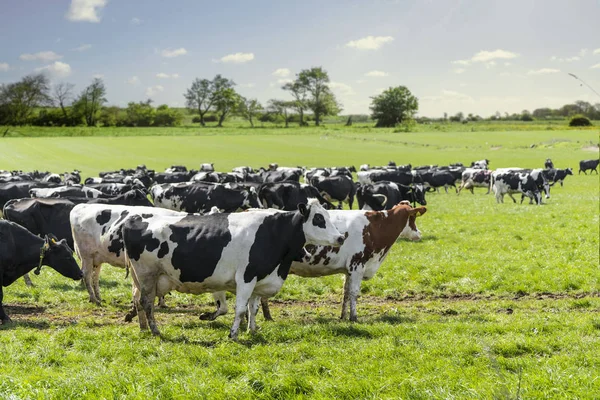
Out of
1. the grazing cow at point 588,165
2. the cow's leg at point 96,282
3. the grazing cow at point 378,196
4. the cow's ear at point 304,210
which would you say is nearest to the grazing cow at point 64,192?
the cow's leg at point 96,282

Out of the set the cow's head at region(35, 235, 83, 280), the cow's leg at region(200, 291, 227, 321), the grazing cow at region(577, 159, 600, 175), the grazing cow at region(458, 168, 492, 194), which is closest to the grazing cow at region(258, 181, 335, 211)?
the cow's head at region(35, 235, 83, 280)

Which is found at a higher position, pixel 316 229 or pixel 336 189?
pixel 316 229

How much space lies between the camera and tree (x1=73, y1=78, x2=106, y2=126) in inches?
4692

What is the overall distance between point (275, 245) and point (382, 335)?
8.03 feet

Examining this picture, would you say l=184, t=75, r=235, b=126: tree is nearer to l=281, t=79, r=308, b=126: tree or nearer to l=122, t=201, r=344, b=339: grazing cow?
l=281, t=79, r=308, b=126: tree

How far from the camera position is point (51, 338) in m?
9.05

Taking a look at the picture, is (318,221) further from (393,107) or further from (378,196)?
(393,107)

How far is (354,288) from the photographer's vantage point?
11.1 m

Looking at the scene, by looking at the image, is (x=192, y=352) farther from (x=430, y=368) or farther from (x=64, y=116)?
(x=64, y=116)

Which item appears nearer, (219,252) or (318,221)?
(219,252)

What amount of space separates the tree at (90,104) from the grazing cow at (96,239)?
11419 cm

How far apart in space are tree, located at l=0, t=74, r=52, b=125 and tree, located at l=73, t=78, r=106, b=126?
925 centimetres

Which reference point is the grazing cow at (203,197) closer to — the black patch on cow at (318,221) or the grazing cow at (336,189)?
the grazing cow at (336,189)

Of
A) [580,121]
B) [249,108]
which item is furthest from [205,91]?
[580,121]
